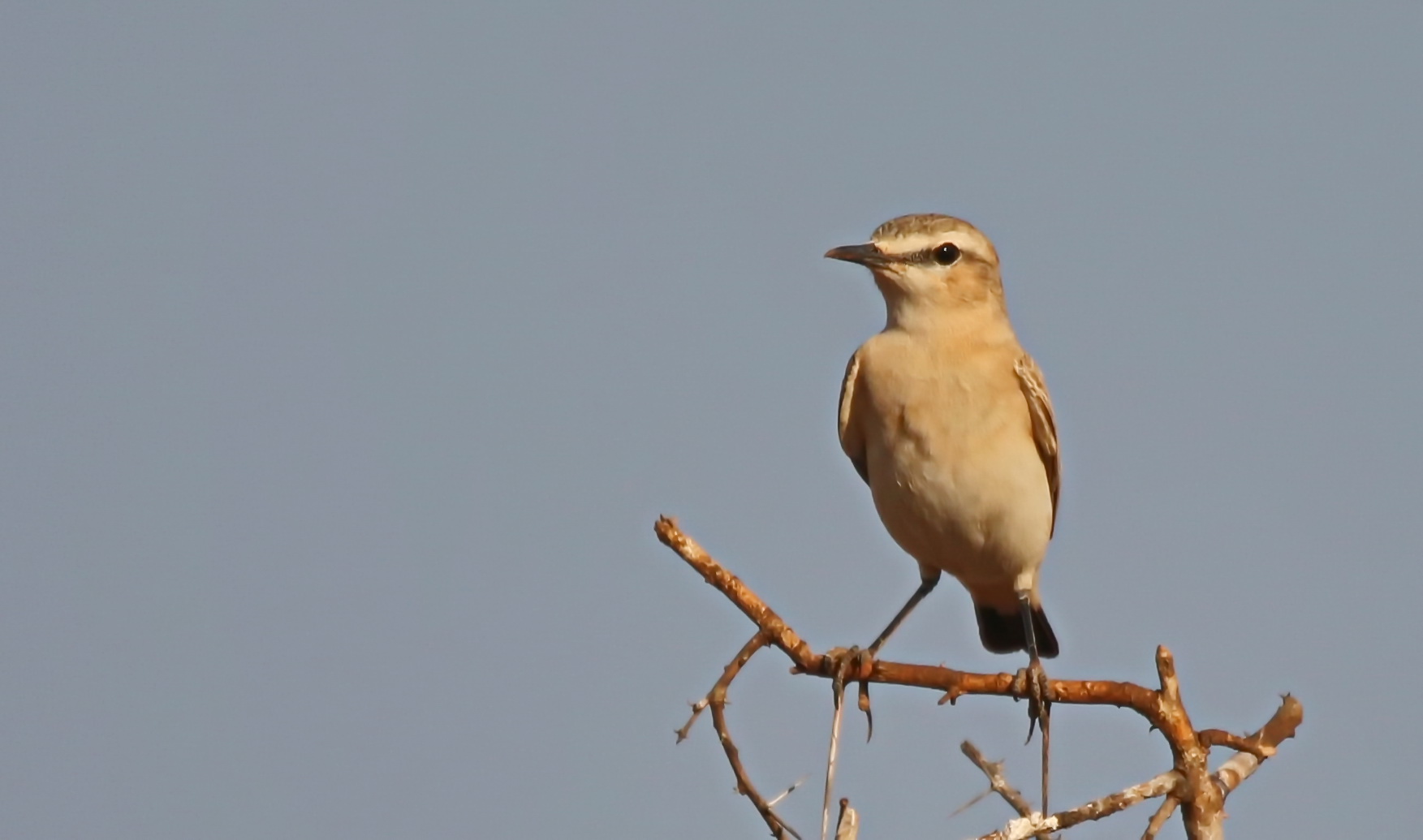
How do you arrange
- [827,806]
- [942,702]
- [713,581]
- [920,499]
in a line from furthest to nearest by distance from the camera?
1. [920,499]
2. [942,702]
3. [713,581]
4. [827,806]

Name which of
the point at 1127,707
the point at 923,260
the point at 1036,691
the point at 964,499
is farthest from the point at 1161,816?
the point at 923,260

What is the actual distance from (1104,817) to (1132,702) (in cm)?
71

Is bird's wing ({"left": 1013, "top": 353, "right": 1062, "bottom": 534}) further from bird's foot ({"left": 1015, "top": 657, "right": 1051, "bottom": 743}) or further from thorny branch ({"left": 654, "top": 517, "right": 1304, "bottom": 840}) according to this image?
thorny branch ({"left": 654, "top": 517, "right": 1304, "bottom": 840})

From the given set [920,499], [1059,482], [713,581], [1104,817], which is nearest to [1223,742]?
[1104,817]

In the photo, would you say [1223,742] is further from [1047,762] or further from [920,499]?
[920,499]

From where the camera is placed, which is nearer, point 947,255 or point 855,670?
point 855,670

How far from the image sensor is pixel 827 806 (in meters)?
5.36

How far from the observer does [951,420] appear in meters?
9.26

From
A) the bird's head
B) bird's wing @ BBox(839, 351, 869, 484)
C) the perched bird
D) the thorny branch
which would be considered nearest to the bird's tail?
the perched bird

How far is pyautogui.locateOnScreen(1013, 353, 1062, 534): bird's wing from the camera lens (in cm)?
969

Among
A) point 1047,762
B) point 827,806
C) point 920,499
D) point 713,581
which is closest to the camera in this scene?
point 827,806

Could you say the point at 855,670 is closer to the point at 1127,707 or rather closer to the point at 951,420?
the point at 1127,707

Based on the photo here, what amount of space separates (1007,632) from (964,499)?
1916mm

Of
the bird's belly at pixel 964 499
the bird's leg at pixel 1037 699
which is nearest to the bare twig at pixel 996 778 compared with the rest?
the bird's leg at pixel 1037 699
